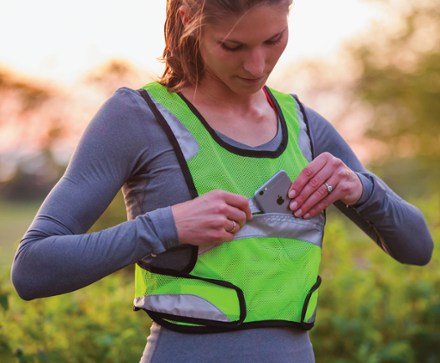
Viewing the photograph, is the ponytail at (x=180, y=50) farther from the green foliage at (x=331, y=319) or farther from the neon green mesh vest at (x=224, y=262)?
the green foliage at (x=331, y=319)

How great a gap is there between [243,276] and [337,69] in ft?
37.1

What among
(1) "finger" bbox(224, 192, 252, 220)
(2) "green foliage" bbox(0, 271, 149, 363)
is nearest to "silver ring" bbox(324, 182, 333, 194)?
(1) "finger" bbox(224, 192, 252, 220)

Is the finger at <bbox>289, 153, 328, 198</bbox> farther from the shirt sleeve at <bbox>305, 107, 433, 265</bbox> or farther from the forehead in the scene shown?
the forehead

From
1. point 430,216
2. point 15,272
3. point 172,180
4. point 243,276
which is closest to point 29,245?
point 15,272

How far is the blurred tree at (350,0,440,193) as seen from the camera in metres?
12.5

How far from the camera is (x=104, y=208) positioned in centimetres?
196

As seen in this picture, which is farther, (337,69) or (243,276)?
(337,69)

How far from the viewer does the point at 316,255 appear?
2.13 meters

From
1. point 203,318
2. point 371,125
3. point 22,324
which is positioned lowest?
point 371,125

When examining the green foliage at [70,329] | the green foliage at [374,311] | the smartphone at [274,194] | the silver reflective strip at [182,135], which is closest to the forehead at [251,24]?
the silver reflective strip at [182,135]

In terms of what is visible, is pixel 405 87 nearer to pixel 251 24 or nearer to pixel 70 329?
pixel 70 329

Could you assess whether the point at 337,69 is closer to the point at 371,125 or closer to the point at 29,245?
the point at 371,125

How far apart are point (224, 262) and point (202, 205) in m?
0.16

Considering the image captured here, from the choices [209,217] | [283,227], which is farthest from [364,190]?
[209,217]
